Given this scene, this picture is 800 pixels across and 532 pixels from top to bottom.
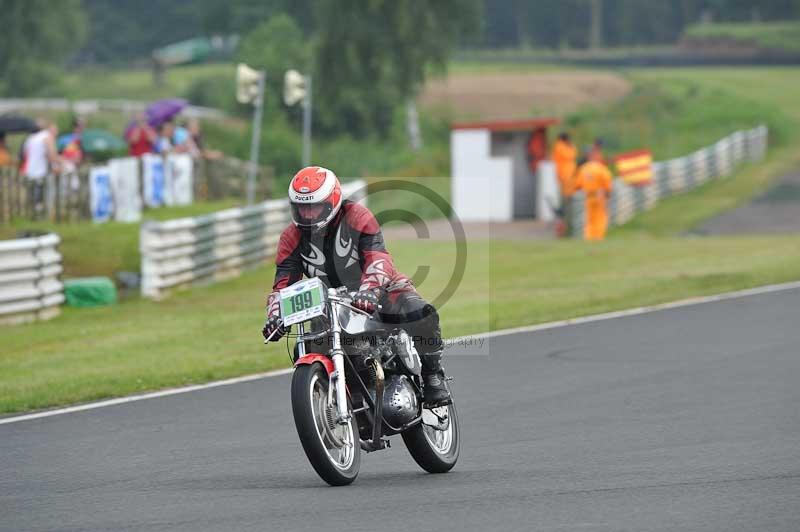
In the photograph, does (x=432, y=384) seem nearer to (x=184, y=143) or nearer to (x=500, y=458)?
(x=500, y=458)

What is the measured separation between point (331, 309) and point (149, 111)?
873 inches

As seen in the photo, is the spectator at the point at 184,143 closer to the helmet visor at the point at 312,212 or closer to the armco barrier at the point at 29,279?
the armco barrier at the point at 29,279

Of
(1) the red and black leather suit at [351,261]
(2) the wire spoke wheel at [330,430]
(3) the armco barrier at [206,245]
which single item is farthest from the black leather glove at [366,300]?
(3) the armco barrier at [206,245]

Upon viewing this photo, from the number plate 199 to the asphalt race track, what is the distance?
89 cm

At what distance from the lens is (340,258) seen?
316 inches

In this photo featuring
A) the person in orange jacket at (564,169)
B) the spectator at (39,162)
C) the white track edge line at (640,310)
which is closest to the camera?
the white track edge line at (640,310)

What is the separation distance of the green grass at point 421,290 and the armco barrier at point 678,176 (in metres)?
4.60

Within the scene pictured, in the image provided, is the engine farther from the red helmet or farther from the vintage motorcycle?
the red helmet

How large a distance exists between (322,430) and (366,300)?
691 mm

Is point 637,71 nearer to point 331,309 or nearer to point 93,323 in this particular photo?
point 93,323

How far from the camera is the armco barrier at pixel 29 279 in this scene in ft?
55.1

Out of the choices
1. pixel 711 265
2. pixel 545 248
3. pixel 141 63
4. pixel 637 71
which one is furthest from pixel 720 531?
pixel 141 63

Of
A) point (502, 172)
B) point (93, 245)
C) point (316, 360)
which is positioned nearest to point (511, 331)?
point (316, 360)

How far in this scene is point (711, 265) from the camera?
21.4 metres
